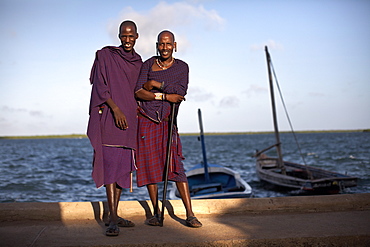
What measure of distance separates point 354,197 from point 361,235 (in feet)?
3.90

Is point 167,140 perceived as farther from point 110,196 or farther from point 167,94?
point 110,196

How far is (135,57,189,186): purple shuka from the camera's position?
355 centimetres

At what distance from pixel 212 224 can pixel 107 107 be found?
143 centimetres

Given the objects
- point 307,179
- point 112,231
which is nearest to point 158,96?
→ point 112,231

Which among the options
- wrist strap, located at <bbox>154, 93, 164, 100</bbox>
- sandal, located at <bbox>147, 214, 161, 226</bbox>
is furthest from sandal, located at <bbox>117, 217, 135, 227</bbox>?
wrist strap, located at <bbox>154, 93, 164, 100</bbox>

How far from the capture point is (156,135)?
141 inches

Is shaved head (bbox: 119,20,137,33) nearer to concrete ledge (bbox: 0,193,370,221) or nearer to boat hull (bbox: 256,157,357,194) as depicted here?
concrete ledge (bbox: 0,193,370,221)

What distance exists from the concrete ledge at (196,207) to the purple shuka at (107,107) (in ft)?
2.11

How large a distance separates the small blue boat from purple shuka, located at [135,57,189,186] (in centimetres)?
568

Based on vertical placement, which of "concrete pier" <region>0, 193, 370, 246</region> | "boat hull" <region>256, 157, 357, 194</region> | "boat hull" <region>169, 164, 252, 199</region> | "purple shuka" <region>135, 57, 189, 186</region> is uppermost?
"purple shuka" <region>135, 57, 189, 186</region>

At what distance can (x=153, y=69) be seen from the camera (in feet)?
11.7

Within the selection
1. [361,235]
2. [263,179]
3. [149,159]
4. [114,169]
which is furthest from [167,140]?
[263,179]

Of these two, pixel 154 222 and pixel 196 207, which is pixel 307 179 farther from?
pixel 154 222

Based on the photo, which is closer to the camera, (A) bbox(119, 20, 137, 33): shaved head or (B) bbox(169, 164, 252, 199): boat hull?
(A) bbox(119, 20, 137, 33): shaved head
